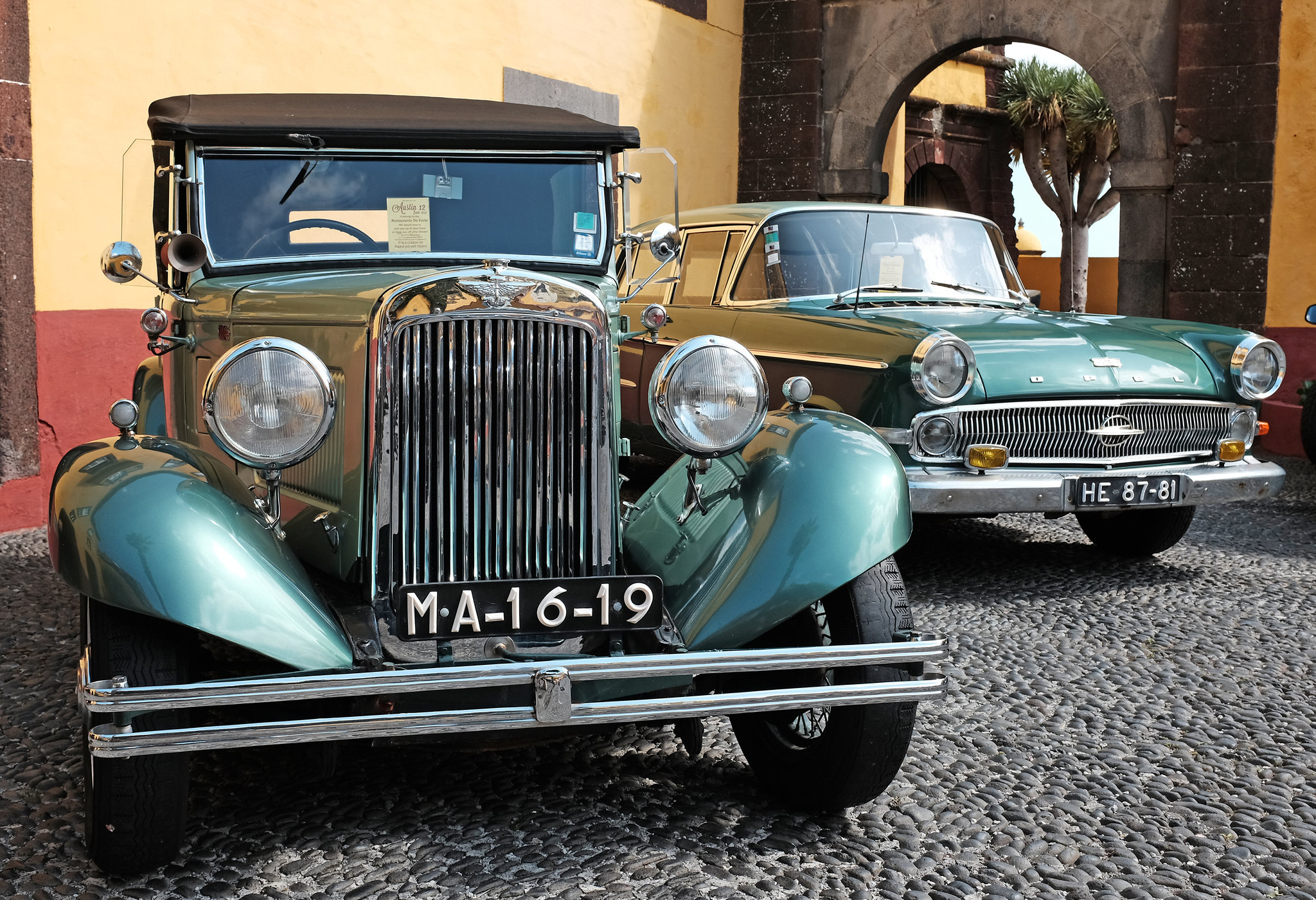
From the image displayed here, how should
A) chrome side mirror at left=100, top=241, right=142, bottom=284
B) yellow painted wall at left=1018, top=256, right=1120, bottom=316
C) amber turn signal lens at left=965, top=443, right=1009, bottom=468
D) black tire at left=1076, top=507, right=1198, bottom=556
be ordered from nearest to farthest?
chrome side mirror at left=100, top=241, right=142, bottom=284 < amber turn signal lens at left=965, top=443, right=1009, bottom=468 < black tire at left=1076, top=507, right=1198, bottom=556 < yellow painted wall at left=1018, top=256, right=1120, bottom=316

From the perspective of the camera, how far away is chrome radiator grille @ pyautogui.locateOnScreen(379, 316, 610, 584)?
8.73 ft

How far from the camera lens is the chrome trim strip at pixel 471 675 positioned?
2162 mm

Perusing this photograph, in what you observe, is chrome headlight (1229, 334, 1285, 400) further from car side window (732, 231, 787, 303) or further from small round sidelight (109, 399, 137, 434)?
small round sidelight (109, 399, 137, 434)

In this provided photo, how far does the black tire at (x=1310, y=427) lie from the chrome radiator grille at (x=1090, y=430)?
3507 mm

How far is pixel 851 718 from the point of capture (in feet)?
8.87

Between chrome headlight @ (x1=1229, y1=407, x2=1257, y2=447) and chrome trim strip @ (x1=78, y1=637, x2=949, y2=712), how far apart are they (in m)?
3.37

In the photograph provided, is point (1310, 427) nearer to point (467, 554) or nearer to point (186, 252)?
point (467, 554)

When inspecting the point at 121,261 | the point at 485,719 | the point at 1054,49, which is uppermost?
the point at 1054,49

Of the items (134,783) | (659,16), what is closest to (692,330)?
(134,783)

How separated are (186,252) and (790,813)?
7.35ft

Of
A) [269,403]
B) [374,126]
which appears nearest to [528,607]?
[269,403]

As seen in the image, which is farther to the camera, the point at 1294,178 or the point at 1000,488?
the point at 1294,178

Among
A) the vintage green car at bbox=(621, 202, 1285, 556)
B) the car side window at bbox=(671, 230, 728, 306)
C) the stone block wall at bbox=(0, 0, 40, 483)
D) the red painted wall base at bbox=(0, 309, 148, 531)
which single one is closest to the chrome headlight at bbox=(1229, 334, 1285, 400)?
the vintage green car at bbox=(621, 202, 1285, 556)

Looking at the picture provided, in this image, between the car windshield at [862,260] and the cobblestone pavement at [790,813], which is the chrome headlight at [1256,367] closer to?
the car windshield at [862,260]
